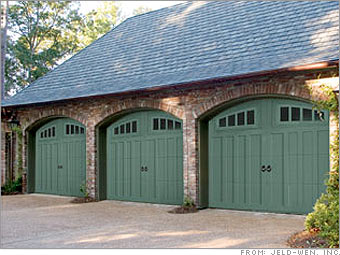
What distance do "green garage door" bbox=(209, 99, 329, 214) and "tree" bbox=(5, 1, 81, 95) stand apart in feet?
65.7

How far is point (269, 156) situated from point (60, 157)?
24.6 feet

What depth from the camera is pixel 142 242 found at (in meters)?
7.75

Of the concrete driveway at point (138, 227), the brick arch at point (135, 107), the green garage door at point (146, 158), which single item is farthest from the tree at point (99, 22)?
the concrete driveway at point (138, 227)

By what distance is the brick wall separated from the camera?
33.5ft

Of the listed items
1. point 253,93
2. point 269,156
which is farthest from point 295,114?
point 269,156

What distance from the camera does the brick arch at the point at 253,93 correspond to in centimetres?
1011

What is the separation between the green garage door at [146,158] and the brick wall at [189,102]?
42 centimetres

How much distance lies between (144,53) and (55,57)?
53.5 feet

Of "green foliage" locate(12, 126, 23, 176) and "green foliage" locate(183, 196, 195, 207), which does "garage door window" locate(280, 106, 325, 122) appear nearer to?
"green foliage" locate(183, 196, 195, 207)

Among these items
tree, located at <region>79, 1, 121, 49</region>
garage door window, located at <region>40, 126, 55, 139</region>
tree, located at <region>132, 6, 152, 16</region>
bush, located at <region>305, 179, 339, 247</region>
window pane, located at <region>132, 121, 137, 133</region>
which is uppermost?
tree, located at <region>132, 6, 152, 16</region>

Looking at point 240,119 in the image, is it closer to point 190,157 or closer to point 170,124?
point 190,157

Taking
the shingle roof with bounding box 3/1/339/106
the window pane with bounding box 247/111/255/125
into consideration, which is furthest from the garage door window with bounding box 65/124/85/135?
the window pane with bounding box 247/111/255/125

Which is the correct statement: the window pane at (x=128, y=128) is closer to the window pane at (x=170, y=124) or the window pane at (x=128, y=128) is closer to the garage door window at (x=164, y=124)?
the garage door window at (x=164, y=124)

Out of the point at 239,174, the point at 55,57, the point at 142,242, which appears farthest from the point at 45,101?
the point at 55,57
